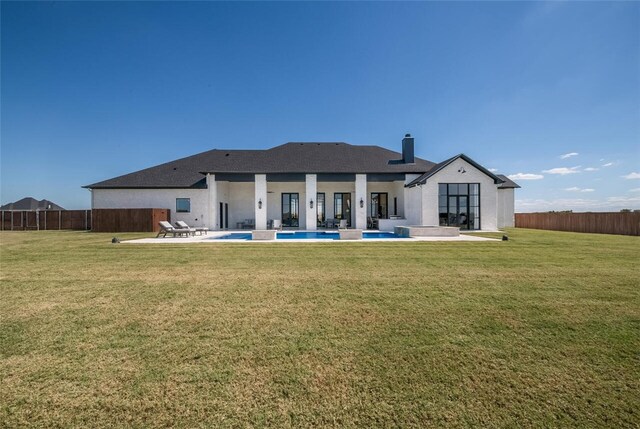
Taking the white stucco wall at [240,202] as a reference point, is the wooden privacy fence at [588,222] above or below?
below

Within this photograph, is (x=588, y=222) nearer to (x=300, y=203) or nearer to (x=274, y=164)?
(x=300, y=203)

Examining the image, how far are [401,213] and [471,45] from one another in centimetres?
1303

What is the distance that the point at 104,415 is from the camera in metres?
2.55

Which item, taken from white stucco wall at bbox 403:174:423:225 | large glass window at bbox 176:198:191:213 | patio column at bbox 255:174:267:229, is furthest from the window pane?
A: large glass window at bbox 176:198:191:213

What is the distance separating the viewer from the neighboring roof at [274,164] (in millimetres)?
22906

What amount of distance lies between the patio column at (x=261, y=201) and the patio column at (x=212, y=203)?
3897mm

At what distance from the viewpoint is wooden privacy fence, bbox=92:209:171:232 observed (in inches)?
848

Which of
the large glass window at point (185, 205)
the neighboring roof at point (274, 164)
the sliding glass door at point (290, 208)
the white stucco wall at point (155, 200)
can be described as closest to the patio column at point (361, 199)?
the neighboring roof at point (274, 164)

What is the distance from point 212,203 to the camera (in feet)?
75.9

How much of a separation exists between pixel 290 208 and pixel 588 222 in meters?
24.7

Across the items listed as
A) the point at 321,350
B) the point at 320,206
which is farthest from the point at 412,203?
the point at 321,350

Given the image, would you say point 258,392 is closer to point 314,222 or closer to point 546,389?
point 546,389

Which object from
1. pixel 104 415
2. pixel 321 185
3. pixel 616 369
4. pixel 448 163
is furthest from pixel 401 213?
pixel 104 415

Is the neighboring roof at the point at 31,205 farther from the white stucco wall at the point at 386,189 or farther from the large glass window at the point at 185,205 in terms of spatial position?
the white stucco wall at the point at 386,189
